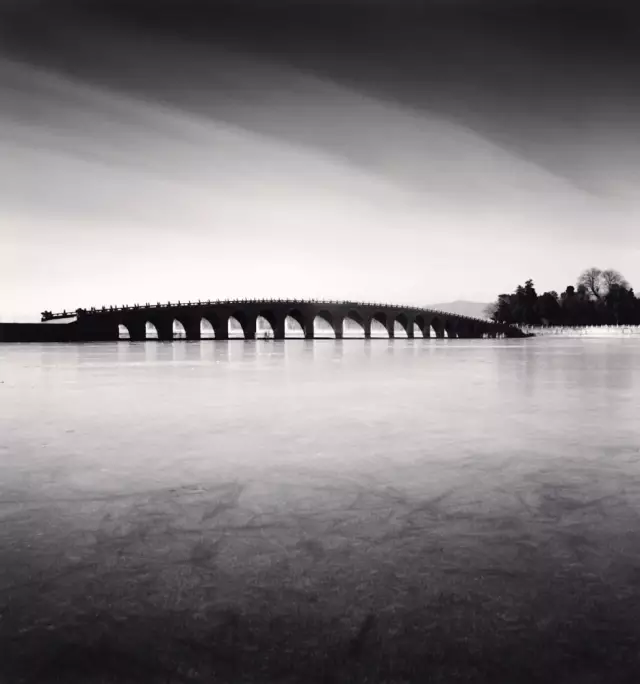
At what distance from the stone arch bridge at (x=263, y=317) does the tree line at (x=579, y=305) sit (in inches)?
352

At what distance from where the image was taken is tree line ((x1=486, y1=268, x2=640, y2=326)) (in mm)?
142625

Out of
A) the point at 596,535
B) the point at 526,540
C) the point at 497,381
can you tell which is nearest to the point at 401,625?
the point at 526,540

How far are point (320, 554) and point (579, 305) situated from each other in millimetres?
152066

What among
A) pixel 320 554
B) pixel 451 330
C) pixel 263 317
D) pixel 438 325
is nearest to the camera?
pixel 320 554

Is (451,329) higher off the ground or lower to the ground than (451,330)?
higher

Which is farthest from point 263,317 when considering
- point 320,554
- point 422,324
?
point 320,554

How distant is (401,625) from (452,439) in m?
6.91

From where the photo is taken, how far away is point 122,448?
378 inches

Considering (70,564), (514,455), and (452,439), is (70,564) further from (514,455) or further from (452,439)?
(452,439)

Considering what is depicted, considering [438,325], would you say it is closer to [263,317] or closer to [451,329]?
[451,329]

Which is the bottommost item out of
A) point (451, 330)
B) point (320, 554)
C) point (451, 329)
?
point (320, 554)

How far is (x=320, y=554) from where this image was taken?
486 cm

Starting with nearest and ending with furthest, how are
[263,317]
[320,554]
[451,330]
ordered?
[320,554]
[263,317]
[451,330]

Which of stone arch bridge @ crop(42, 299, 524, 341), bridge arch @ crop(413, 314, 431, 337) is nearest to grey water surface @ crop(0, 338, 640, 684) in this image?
stone arch bridge @ crop(42, 299, 524, 341)
